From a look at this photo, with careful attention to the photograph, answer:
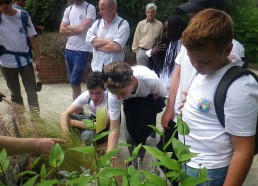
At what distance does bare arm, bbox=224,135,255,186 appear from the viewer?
146cm

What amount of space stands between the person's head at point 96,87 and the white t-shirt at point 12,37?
124cm

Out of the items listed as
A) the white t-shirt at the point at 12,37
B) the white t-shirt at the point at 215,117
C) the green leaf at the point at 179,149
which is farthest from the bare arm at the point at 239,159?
the white t-shirt at the point at 12,37

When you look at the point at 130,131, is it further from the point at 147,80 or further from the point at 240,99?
the point at 240,99

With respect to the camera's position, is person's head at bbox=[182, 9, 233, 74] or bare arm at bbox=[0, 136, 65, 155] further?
bare arm at bbox=[0, 136, 65, 155]

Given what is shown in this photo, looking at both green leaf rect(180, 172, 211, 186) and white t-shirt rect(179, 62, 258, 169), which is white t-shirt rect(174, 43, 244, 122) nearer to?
white t-shirt rect(179, 62, 258, 169)

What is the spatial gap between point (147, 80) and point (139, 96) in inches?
6.0

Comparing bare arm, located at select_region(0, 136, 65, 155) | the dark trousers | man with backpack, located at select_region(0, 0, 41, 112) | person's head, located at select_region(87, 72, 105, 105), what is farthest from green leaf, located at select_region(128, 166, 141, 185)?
the dark trousers

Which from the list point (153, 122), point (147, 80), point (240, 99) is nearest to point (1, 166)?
point (240, 99)

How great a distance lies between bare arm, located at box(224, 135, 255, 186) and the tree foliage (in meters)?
8.81

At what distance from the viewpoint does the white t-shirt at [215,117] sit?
4.61 ft

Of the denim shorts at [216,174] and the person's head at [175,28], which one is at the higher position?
the person's head at [175,28]

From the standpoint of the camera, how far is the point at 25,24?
4285mm

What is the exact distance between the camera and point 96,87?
3.55 meters

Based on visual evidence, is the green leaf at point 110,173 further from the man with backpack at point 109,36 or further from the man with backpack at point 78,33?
the man with backpack at point 78,33
